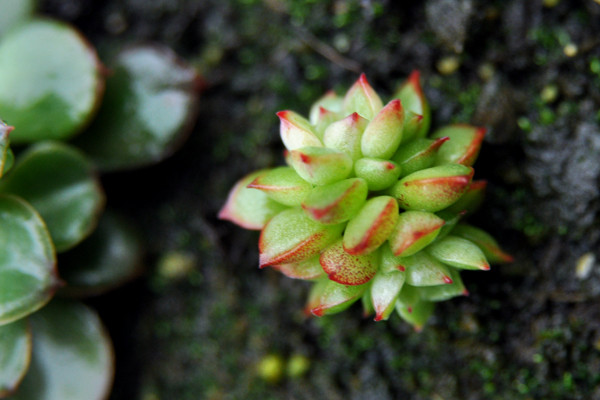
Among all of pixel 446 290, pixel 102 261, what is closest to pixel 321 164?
pixel 446 290

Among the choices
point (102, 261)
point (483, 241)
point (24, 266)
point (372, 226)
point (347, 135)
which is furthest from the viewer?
point (102, 261)

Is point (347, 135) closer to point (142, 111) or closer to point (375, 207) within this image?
point (375, 207)

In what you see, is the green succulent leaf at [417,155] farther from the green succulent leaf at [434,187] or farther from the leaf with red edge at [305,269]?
the leaf with red edge at [305,269]

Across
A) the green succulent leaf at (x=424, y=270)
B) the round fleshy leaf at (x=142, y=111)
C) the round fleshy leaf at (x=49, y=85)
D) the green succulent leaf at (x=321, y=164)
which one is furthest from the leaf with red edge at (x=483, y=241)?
the round fleshy leaf at (x=49, y=85)

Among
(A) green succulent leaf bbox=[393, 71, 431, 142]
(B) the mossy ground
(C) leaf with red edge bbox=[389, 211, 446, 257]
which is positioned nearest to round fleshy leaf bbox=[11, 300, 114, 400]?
(B) the mossy ground

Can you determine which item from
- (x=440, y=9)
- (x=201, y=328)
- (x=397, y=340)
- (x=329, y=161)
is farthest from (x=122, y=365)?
(x=440, y=9)

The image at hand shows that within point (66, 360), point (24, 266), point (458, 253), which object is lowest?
point (66, 360)

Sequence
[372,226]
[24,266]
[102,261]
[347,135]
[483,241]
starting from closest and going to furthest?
[372,226]
[347,135]
[483,241]
[24,266]
[102,261]

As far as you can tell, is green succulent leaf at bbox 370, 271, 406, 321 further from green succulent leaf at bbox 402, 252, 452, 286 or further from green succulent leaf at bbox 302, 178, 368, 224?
green succulent leaf at bbox 302, 178, 368, 224
